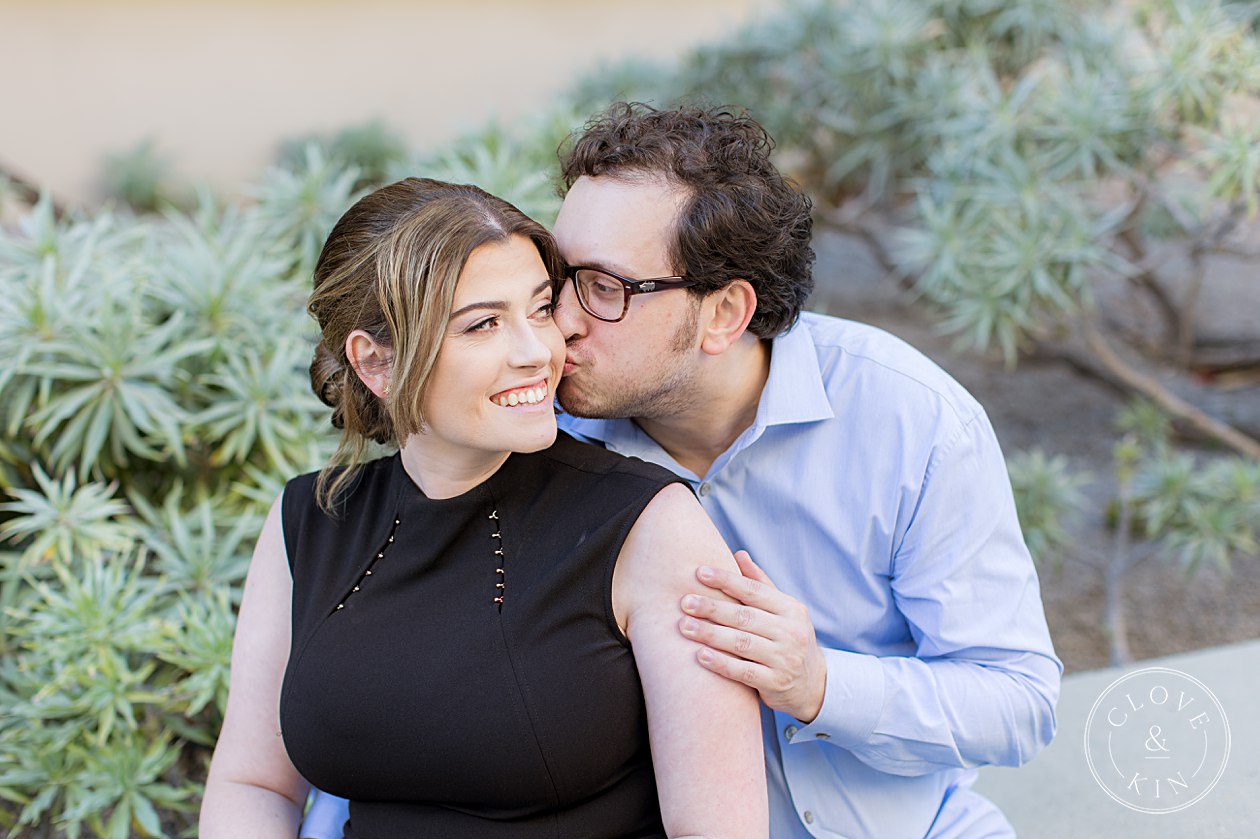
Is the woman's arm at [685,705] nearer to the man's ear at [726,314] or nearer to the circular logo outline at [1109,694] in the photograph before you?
the man's ear at [726,314]

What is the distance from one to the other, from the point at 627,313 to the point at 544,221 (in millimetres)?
1528

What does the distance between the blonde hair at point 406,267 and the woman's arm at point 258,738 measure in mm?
402

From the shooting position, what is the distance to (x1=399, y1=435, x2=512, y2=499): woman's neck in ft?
5.95

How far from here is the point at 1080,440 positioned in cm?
574

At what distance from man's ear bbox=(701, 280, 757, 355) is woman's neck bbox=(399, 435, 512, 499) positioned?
417 millimetres

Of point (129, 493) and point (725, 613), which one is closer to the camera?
point (725, 613)

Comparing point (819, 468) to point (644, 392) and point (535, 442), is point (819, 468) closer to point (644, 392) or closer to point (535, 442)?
point (644, 392)

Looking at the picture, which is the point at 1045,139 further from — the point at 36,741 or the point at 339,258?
the point at 36,741

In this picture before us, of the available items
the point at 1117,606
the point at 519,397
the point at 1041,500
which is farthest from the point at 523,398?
the point at 1117,606

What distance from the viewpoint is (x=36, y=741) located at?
2.45 meters

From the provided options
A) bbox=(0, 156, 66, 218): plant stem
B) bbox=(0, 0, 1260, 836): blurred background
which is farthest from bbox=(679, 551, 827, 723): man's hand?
bbox=(0, 156, 66, 218): plant stem

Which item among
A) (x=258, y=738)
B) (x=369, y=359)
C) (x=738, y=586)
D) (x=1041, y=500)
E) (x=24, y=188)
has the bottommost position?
(x=1041, y=500)

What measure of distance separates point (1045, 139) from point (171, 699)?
11.3 feet

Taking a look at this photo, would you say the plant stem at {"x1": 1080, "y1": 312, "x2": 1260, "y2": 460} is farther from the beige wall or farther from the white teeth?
the beige wall
